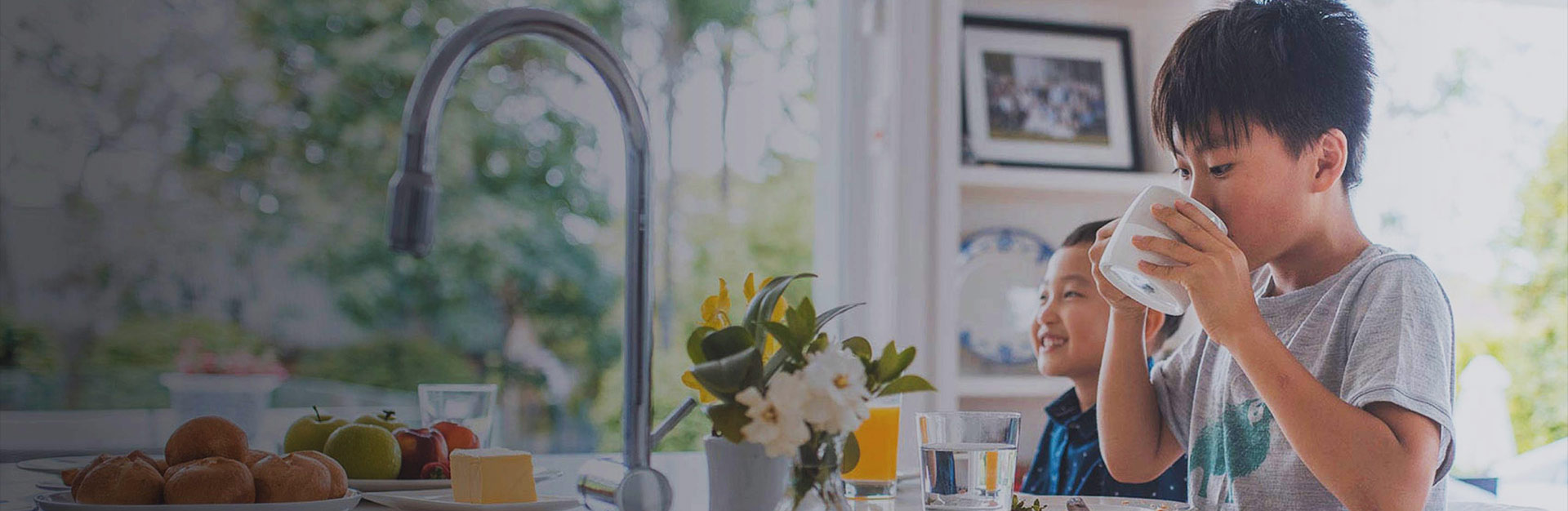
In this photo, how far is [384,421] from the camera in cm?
125

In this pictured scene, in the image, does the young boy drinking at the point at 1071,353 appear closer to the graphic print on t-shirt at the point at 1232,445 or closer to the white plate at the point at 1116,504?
the graphic print on t-shirt at the point at 1232,445

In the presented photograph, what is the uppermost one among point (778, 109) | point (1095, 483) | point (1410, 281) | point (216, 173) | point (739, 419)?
point (778, 109)

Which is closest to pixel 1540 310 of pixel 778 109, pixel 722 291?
pixel 778 109

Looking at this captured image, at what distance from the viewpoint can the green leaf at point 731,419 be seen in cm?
77

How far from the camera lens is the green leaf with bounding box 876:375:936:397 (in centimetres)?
79

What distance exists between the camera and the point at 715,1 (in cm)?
307

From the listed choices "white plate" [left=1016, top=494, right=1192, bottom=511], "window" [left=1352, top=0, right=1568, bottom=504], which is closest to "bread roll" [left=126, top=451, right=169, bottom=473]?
"white plate" [left=1016, top=494, right=1192, bottom=511]

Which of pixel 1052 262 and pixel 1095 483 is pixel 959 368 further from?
pixel 1095 483

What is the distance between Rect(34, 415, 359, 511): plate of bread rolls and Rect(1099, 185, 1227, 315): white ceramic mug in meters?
0.68

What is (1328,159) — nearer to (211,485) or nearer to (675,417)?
(675,417)

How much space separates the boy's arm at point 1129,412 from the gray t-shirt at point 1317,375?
34mm

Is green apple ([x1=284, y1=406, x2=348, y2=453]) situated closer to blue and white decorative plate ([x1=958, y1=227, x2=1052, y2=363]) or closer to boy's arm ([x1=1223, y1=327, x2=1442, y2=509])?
boy's arm ([x1=1223, y1=327, x2=1442, y2=509])

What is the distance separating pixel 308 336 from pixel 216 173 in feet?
1.26

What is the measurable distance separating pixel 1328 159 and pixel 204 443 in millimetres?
1051
